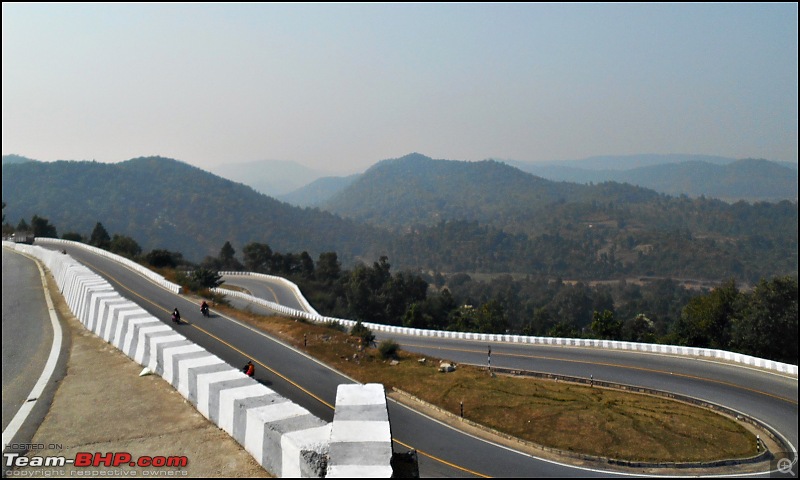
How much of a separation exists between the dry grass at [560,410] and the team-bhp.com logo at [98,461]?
15.7m

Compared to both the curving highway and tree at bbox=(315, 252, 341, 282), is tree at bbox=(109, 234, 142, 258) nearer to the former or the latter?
the curving highway

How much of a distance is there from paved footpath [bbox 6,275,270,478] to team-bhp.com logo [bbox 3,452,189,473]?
79 millimetres

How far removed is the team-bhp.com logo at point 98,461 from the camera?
633 centimetres

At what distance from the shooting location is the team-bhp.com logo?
6332mm

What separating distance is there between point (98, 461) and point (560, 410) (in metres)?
19.6

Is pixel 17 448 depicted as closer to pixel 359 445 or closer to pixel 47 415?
pixel 47 415

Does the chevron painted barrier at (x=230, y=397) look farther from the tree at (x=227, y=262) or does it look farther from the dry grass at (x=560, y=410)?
the tree at (x=227, y=262)

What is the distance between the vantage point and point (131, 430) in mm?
7477

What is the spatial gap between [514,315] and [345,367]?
97.4 m

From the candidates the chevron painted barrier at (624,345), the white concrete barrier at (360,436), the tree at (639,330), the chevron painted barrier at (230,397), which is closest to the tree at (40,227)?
the chevron painted barrier at (624,345)

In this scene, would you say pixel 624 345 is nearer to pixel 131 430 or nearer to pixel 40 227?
pixel 131 430

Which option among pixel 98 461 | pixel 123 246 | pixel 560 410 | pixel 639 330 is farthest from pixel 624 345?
pixel 123 246

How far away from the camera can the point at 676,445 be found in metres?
18.9

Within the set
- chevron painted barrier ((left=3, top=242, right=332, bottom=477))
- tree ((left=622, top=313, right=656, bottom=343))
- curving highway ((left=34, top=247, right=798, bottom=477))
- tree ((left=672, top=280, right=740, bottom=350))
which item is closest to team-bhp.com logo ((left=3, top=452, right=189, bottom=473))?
chevron painted barrier ((left=3, top=242, right=332, bottom=477))
